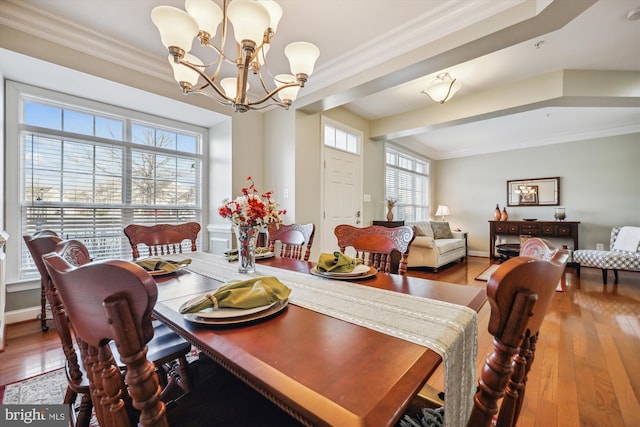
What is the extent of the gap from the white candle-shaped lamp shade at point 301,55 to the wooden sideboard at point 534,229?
227 inches

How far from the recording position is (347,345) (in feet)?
2.21

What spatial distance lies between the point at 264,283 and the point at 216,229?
2.85 metres

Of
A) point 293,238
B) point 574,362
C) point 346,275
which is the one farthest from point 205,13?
point 574,362

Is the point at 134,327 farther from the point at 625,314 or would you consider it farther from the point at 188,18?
the point at 625,314

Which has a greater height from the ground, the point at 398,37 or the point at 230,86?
the point at 398,37

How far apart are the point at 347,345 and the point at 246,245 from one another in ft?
2.77

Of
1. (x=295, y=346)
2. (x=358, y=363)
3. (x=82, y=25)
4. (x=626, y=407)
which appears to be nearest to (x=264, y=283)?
(x=295, y=346)

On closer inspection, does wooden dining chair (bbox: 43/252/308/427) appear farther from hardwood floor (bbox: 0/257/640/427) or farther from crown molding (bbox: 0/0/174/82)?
crown molding (bbox: 0/0/174/82)

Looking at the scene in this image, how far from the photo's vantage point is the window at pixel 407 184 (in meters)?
5.49

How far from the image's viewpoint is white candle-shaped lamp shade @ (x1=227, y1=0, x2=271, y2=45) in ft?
4.33

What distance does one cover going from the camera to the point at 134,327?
1.47 ft

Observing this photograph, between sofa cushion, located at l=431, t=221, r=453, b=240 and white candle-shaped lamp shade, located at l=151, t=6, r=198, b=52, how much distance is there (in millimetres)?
5384

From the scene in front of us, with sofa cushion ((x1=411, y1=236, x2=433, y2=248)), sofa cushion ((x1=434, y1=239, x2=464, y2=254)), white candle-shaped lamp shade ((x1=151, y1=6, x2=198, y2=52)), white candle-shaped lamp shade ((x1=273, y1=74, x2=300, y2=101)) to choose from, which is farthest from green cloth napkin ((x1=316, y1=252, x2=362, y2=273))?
sofa cushion ((x1=434, y1=239, x2=464, y2=254))

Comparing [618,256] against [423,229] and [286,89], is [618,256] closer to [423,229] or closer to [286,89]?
[423,229]
